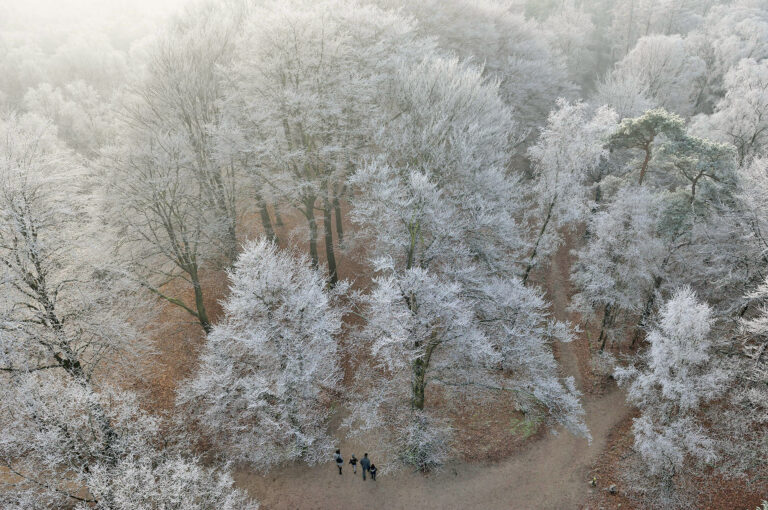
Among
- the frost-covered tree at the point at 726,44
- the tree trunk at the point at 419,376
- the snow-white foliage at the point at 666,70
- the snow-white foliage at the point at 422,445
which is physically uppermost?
the frost-covered tree at the point at 726,44

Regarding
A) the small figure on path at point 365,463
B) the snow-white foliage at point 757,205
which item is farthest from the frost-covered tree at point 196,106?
the snow-white foliage at point 757,205

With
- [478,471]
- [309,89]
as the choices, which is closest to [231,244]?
[309,89]

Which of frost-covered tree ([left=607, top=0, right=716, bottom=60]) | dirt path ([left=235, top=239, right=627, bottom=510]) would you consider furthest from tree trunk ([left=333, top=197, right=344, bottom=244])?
frost-covered tree ([left=607, top=0, right=716, bottom=60])

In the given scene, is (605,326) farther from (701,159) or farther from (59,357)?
(59,357)

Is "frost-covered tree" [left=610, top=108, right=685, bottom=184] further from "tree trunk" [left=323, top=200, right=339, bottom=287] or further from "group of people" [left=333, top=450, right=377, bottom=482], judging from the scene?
"group of people" [left=333, top=450, right=377, bottom=482]

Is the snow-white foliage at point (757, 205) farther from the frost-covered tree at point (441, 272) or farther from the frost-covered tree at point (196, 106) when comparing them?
the frost-covered tree at point (196, 106)

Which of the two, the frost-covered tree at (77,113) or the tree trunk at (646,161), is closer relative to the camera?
the tree trunk at (646,161)

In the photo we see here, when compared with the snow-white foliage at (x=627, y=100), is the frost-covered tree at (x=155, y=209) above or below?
below
